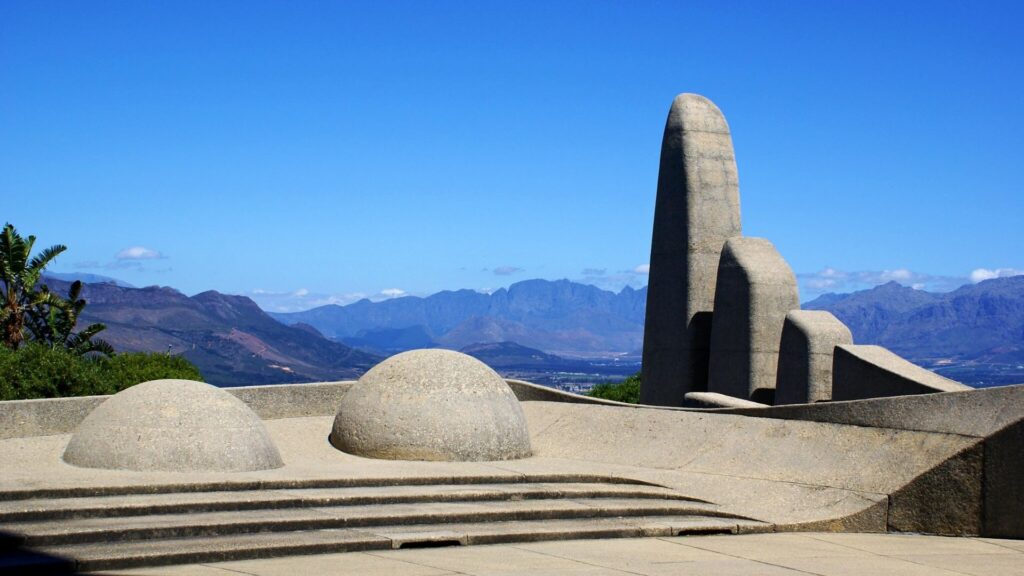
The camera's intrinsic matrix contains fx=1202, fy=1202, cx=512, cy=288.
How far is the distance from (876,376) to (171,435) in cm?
1282

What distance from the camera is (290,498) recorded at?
43.3ft

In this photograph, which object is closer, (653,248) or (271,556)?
(271,556)

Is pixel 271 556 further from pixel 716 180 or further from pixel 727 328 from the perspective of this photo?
pixel 716 180

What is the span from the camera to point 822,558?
12922 millimetres

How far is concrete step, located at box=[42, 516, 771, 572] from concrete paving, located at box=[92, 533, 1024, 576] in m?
0.15

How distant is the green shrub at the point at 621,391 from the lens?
39269mm

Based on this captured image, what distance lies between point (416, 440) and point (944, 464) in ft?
23.8

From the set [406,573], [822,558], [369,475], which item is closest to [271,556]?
[406,573]

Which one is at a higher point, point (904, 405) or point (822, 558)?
point (904, 405)

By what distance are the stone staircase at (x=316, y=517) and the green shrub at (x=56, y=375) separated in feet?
48.8

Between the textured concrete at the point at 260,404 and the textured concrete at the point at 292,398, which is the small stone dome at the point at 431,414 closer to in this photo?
the textured concrete at the point at 260,404

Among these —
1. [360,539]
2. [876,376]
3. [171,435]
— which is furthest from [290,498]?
[876,376]

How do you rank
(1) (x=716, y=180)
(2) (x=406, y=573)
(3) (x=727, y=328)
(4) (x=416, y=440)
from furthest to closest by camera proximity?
(1) (x=716, y=180) < (3) (x=727, y=328) < (4) (x=416, y=440) < (2) (x=406, y=573)

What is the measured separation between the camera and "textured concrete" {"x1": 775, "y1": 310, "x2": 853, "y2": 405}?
24.2 meters
